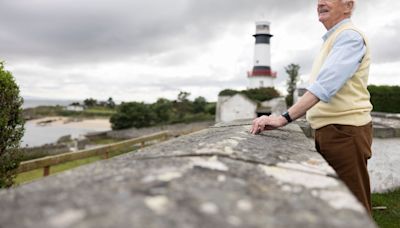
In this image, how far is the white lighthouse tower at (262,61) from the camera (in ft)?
119

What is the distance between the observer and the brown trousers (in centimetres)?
225

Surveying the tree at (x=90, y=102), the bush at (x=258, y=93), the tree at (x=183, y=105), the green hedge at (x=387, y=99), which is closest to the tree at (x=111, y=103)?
the tree at (x=90, y=102)

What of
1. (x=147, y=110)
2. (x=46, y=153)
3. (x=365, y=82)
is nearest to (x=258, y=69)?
(x=147, y=110)

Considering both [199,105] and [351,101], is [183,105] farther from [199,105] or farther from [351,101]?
[351,101]

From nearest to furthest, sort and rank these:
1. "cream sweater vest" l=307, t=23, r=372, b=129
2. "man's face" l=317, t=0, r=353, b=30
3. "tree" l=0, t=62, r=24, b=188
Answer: "cream sweater vest" l=307, t=23, r=372, b=129, "man's face" l=317, t=0, r=353, b=30, "tree" l=0, t=62, r=24, b=188

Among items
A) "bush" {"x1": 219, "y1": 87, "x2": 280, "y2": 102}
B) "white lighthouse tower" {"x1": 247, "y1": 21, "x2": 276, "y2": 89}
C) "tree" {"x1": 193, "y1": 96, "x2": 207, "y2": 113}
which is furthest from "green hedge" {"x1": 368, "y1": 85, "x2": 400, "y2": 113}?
"tree" {"x1": 193, "y1": 96, "x2": 207, "y2": 113}

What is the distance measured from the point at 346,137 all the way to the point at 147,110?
1588 inches

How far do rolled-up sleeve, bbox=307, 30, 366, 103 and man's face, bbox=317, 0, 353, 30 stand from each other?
0.23 m

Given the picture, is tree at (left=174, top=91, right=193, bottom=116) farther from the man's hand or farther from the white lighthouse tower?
the man's hand

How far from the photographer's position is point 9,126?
4.38m

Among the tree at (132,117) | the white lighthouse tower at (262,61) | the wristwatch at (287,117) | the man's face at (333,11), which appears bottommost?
the tree at (132,117)

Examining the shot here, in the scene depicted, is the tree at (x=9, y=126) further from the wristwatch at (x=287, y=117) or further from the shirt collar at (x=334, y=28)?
the shirt collar at (x=334, y=28)

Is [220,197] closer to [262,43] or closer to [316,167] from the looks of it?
[316,167]

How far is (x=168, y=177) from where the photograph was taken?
1190 mm
